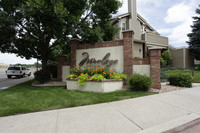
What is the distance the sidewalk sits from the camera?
2527 mm

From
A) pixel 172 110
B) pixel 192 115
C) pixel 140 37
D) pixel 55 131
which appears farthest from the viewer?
pixel 140 37

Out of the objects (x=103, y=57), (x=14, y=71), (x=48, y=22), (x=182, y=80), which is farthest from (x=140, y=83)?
(x=14, y=71)

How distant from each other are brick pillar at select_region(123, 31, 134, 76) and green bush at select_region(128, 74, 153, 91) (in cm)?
108

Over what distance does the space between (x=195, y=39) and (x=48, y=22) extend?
2504 centimetres

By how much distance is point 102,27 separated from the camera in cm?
999

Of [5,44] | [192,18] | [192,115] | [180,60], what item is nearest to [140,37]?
[180,60]

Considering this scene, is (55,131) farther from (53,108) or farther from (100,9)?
(100,9)

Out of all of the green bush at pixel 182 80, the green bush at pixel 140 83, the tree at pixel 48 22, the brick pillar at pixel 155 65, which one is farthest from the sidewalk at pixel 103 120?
the tree at pixel 48 22

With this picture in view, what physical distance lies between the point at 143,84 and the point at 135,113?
301 centimetres

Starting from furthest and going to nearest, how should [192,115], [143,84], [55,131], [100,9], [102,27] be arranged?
[102,27] < [100,9] < [143,84] < [192,115] < [55,131]

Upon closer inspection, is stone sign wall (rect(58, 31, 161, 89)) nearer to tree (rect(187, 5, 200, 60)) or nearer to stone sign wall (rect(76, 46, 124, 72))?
stone sign wall (rect(76, 46, 124, 72))

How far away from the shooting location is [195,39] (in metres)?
19.9

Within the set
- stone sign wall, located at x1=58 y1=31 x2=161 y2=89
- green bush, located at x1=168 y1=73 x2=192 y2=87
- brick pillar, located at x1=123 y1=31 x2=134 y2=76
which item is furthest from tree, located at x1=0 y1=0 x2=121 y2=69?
green bush, located at x1=168 y1=73 x2=192 y2=87

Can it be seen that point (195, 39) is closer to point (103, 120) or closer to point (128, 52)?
point (128, 52)
